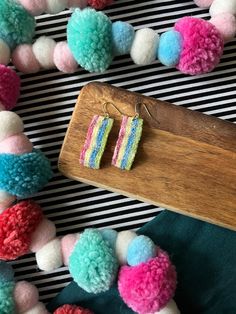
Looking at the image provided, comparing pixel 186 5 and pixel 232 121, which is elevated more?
pixel 186 5

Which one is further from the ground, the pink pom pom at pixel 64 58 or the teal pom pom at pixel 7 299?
the pink pom pom at pixel 64 58

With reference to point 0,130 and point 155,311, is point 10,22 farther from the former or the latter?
point 155,311

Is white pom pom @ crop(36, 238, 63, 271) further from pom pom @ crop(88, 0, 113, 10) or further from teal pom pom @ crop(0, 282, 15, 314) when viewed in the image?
pom pom @ crop(88, 0, 113, 10)

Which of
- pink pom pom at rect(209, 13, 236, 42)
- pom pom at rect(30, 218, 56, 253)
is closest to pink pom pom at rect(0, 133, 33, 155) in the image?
pom pom at rect(30, 218, 56, 253)

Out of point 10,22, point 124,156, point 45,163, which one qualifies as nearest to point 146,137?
point 124,156

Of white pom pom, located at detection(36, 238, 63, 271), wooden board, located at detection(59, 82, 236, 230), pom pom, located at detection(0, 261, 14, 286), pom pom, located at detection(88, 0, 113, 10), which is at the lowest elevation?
pom pom, located at detection(0, 261, 14, 286)

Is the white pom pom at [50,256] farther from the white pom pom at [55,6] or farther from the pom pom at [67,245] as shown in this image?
the white pom pom at [55,6]

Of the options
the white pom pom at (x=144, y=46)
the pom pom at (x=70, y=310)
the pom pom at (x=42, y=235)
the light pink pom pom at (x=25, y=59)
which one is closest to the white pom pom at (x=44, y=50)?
the light pink pom pom at (x=25, y=59)
